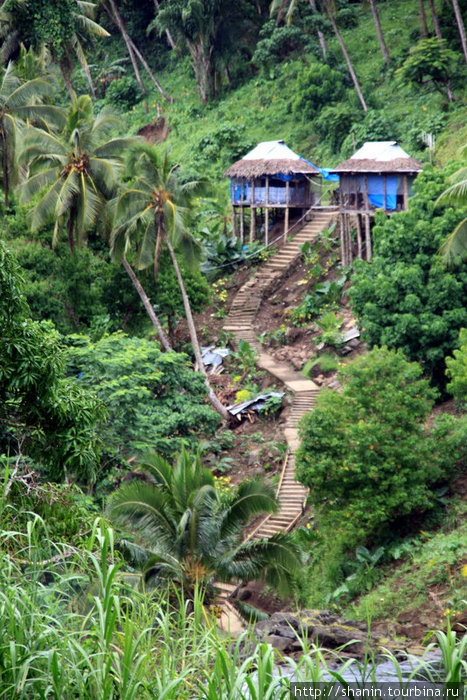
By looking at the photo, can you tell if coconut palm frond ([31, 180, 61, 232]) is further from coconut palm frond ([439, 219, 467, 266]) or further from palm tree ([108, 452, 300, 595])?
palm tree ([108, 452, 300, 595])

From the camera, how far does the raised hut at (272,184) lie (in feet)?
117

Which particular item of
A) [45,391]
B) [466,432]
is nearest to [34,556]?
[45,391]

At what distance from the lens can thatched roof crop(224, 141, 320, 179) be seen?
3538 cm

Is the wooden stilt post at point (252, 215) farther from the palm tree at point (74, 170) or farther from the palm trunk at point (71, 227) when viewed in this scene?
the palm trunk at point (71, 227)

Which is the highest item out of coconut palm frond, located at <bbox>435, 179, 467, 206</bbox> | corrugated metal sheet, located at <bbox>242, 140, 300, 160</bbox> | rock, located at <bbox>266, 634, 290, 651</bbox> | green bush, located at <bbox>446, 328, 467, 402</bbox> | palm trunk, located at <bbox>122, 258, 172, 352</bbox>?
corrugated metal sheet, located at <bbox>242, 140, 300, 160</bbox>

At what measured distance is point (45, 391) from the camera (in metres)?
11.7

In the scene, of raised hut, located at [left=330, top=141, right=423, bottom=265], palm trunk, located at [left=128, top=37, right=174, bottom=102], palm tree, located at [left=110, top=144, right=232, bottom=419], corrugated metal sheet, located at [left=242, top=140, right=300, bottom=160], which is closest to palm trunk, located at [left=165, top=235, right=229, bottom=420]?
palm tree, located at [left=110, top=144, right=232, bottom=419]

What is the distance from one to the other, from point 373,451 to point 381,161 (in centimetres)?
1501

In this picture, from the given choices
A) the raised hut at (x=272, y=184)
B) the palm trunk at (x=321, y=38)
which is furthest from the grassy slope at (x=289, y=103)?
the raised hut at (x=272, y=184)

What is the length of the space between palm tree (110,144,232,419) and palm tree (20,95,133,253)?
786 mm

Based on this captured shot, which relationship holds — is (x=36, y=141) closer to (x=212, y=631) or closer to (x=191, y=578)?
(x=191, y=578)

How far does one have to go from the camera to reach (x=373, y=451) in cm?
1964

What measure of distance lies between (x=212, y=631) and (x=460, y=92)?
33342 millimetres

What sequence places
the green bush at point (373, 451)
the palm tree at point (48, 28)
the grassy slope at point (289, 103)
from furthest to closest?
the grassy slope at point (289, 103) → the palm tree at point (48, 28) → the green bush at point (373, 451)
